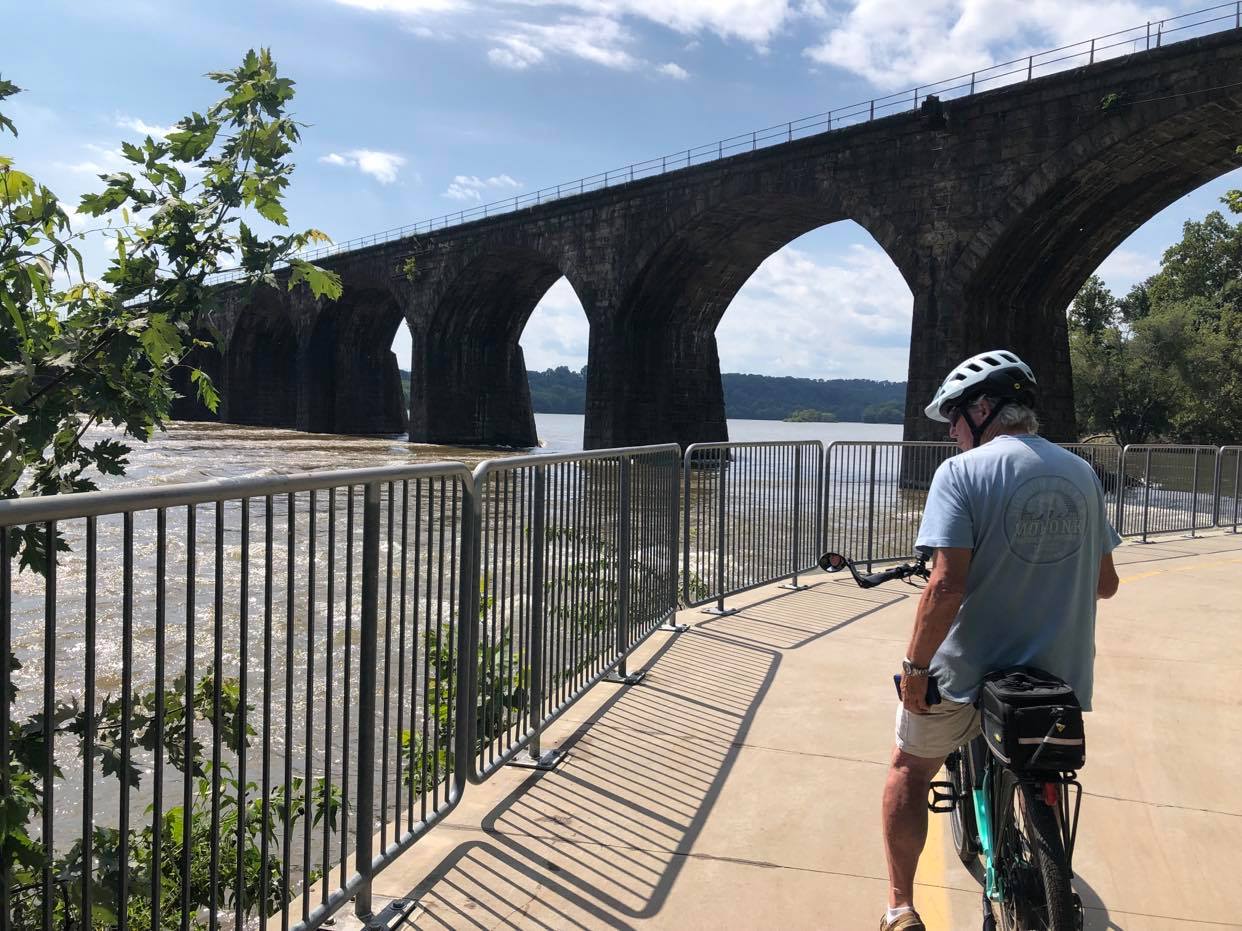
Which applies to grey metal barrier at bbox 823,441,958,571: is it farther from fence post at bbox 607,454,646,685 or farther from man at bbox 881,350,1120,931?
man at bbox 881,350,1120,931

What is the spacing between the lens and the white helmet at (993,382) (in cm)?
266

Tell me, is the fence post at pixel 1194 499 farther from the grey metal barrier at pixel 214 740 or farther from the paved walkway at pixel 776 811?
the grey metal barrier at pixel 214 740

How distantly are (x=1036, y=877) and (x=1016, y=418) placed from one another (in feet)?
3.86

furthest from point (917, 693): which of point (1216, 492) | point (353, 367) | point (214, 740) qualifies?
point (353, 367)

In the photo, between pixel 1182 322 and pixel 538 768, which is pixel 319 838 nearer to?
pixel 538 768

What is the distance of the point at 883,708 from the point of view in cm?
518

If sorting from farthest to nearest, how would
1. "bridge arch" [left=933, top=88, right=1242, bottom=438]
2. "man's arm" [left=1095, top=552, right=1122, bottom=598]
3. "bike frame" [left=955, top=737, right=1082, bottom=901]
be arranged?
"bridge arch" [left=933, top=88, right=1242, bottom=438] < "man's arm" [left=1095, top=552, right=1122, bottom=598] < "bike frame" [left=955, top=737, right=1082, bottom=901]

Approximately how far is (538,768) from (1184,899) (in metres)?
2.52

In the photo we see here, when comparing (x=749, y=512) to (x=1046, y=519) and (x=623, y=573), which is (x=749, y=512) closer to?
(x=623, y=573)

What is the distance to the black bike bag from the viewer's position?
86.8 inches

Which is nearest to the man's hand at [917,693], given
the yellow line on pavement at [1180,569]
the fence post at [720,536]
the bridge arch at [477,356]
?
the fence post at [720,536]

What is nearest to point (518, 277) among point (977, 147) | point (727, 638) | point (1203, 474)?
point (977, 147)

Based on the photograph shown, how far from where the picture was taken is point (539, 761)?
14.2 ft

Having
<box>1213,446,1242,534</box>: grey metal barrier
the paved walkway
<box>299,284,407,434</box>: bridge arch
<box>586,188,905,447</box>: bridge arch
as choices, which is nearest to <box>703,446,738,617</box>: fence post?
the paved walkway
